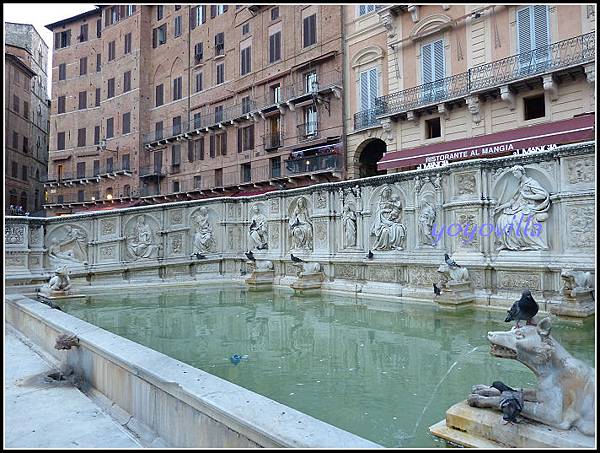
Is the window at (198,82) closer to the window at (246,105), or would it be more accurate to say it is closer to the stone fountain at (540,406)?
the window at (246,105)

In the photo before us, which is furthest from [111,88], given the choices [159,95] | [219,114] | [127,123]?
[219,114]

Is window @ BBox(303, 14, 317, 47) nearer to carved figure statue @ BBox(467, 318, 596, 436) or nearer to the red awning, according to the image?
the red awning

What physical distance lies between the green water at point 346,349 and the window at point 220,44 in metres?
30.7

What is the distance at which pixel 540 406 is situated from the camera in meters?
2.81

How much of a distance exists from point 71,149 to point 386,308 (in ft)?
155

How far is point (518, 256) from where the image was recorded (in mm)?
8422

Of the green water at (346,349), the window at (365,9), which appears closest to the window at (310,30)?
the window at (365,9)

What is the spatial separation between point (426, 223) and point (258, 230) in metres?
5.98

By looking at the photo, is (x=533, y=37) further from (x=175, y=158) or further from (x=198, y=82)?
(x=175, y=158)

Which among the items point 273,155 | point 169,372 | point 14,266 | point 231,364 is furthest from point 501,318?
point 273,155

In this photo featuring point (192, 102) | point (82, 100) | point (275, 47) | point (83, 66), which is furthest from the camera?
point (83, 66)

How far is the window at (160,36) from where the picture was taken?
4206cm

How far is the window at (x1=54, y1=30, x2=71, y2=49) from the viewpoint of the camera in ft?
161

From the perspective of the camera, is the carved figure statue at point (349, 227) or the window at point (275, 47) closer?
the carved figure statue at point (349, 227)
